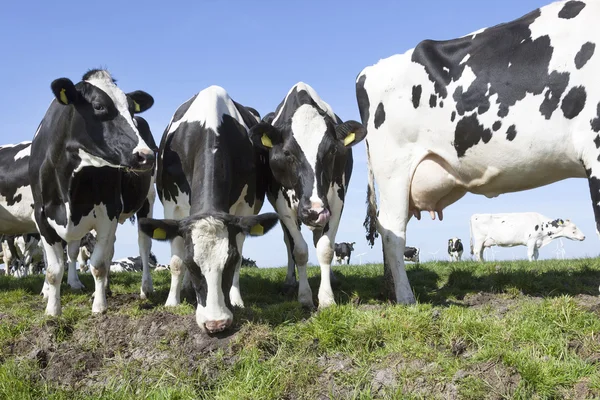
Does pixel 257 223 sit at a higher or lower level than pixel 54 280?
higher

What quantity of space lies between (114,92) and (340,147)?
3.10 meters

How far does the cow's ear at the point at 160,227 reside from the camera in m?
6.46

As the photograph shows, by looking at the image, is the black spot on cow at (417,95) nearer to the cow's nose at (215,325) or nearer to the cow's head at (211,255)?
the cow's head at (211,255)

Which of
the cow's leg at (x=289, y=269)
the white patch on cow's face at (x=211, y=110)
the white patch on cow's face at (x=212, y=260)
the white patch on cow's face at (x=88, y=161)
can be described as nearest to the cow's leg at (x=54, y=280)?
the white patch on cow's face at (x=88, y=161)

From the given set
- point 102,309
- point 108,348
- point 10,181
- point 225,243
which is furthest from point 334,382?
point 10,181

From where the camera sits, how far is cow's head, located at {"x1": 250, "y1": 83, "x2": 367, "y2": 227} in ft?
24.4

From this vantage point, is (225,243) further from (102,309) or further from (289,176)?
(102,309)

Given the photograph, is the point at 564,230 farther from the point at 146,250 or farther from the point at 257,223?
the point at 257,223

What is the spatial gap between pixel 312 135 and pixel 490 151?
226 cm

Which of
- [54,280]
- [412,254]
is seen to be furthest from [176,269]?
[412,254]

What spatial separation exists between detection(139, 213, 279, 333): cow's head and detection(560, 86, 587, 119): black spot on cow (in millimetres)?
3724

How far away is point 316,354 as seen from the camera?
18.8 feet

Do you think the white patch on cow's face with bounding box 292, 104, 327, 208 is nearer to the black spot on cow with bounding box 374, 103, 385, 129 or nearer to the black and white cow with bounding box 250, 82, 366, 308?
the black and white cow with bounding box 250, 82, 366, 308

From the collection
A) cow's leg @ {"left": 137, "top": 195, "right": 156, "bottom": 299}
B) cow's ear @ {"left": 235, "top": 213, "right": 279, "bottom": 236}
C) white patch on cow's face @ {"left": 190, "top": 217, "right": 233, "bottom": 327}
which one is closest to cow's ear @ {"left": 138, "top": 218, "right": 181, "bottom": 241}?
white patch on cow's face @ {"left": 190, "top": 217, "right": 233, "bottom": 327}
